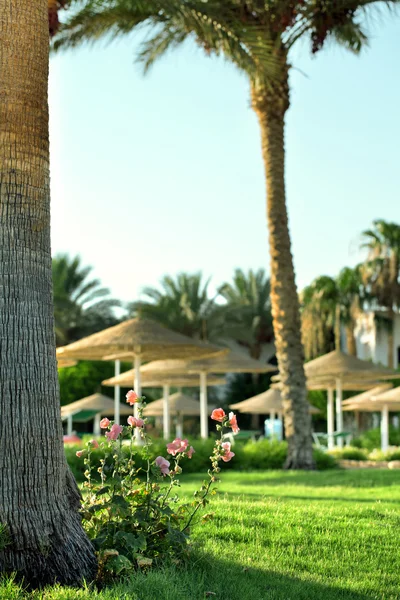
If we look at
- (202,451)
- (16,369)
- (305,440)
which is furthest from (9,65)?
(202,451)

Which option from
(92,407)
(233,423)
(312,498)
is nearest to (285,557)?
(233,423)

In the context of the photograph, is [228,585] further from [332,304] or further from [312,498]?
[332,304]

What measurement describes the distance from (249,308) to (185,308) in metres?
4.04

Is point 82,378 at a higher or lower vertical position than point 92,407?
higher

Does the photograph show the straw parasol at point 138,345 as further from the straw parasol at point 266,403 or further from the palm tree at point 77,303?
the palm tree at point 77,303

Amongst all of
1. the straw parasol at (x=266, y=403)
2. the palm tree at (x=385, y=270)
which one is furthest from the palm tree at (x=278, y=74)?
the palm tree at (x=385, y=270)

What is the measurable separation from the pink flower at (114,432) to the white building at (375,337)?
39899mm

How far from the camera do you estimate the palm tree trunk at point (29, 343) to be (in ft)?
15.7

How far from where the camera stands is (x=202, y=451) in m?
18.0

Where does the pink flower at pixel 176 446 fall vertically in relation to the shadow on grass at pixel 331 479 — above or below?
above

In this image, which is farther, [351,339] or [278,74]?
[351,339]

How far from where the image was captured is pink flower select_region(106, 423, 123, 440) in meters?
5.46

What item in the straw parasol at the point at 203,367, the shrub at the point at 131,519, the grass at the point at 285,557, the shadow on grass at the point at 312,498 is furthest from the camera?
the straw parasol at the point at 203,367

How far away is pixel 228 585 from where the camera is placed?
5.09 m
